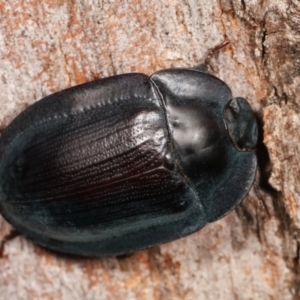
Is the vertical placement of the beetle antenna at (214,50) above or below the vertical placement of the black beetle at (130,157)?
above

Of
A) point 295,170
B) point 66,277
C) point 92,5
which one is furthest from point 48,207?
point 295,170

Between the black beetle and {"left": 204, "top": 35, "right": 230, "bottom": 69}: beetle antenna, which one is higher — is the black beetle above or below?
below

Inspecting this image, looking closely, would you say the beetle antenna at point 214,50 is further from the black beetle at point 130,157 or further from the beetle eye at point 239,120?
the beetle eye at point 239,120

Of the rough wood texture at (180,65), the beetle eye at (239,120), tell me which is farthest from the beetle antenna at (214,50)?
the beetle eye at (239,120)

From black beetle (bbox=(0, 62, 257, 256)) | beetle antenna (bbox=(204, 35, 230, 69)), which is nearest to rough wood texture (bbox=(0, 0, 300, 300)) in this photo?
beetle antenna (bbox=(204, 35, 230, 69))

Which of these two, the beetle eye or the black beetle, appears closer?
the black beetle

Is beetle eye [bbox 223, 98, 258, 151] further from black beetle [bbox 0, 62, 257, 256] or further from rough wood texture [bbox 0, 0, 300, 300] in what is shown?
rough wood texture [bbox 0, 0, 300, 300]

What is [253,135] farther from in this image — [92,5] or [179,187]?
[92,5]
